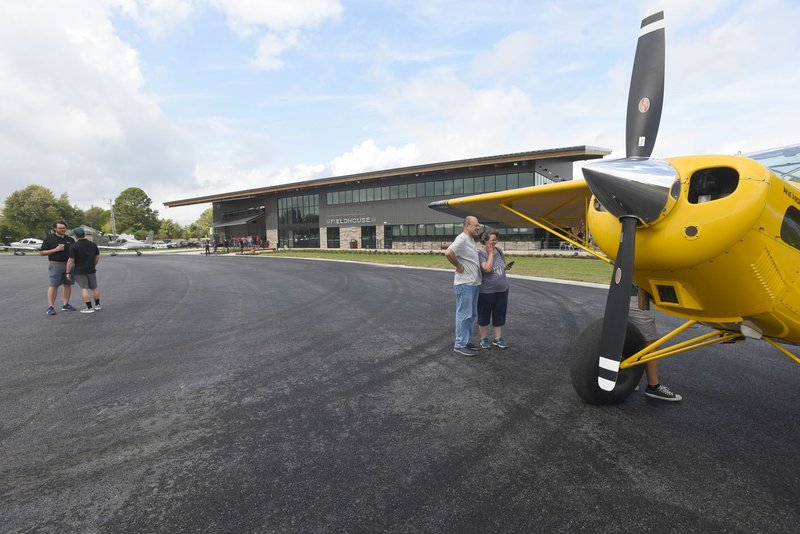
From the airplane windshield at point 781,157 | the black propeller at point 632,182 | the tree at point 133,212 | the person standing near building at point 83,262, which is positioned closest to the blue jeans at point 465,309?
the black propeller at point 632,182

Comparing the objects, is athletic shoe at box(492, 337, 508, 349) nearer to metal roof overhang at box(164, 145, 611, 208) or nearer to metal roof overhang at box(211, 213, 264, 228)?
metal roof overhang at box(164, 145, 611, 208)

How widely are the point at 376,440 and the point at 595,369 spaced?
6.84 ft

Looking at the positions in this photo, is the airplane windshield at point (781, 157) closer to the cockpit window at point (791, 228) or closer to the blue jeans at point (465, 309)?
the cockpit window at point (791, 228)

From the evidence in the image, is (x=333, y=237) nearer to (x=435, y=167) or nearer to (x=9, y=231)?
(x=435, y=167)

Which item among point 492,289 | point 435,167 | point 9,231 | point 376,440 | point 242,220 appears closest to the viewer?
point 376,440

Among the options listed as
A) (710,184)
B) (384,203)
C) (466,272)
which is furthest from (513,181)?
(710,184)

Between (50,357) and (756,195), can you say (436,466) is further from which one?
(50,357)

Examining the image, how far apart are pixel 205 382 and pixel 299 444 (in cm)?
191

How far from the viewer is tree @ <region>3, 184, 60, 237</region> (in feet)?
187

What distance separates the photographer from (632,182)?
7.70 feet

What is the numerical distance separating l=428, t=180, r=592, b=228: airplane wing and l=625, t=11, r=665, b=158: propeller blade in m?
0.87

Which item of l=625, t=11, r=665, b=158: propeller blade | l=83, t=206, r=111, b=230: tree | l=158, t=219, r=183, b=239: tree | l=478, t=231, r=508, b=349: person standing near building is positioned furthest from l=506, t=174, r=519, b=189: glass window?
l=83, t=206, r=111, b=230: tree

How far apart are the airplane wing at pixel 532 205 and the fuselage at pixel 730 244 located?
1349 millimetres

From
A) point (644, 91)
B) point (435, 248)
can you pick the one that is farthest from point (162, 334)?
point (435, 248)
